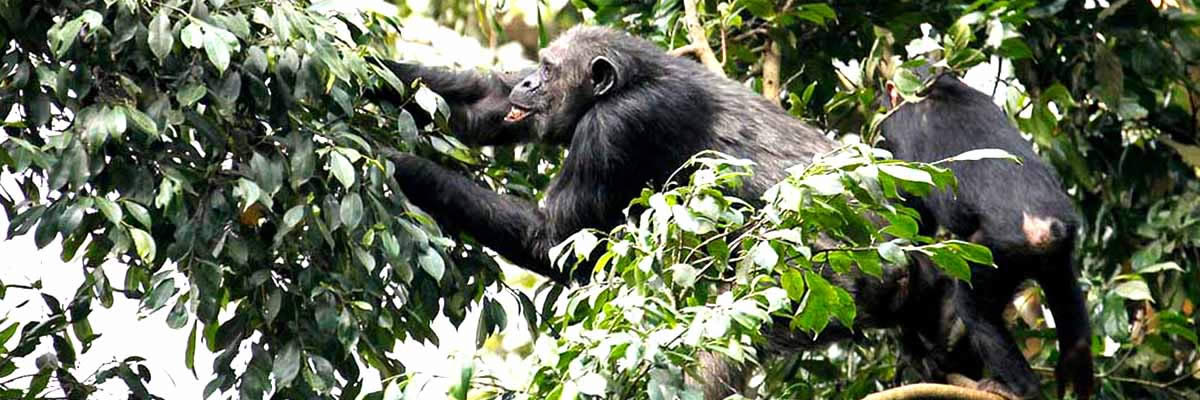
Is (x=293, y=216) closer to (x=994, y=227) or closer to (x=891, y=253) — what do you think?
(x=891, y=253)

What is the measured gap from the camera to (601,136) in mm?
6680

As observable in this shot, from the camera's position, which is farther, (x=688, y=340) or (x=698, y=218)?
(x=698, y=218)

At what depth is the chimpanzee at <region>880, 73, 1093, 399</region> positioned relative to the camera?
6.20m

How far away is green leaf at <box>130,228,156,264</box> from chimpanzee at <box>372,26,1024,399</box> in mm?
1806

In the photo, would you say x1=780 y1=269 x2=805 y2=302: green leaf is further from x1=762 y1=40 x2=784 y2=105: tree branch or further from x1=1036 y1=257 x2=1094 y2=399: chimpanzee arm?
x1=762 y1=40 x2=784 y2=105: tree branch

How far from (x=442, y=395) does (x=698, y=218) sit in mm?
794

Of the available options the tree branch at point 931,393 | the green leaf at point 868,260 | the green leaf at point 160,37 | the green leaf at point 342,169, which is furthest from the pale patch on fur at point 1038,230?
the green leaf at point 160,37

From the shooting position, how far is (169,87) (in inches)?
196

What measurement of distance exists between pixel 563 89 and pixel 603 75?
0.19 meters

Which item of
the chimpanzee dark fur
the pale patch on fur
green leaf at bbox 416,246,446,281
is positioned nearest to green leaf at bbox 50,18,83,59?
green leaf at bbox 416,246,446,281

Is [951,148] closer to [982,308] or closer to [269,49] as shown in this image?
[982,308]

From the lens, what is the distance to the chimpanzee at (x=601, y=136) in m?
6.47

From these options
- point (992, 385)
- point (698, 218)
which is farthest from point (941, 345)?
point (698, 218)

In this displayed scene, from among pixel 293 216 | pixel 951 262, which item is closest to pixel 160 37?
pixel 293 216
